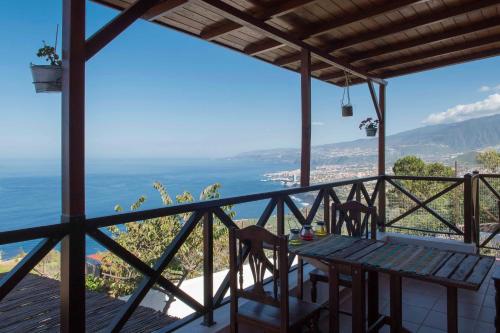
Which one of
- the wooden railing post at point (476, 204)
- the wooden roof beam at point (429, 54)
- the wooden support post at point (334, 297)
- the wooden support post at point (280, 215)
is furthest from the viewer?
the wooden railing post at point (476, 204)

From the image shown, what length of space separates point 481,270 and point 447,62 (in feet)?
12.2

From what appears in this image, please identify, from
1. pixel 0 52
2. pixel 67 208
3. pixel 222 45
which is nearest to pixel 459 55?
pixel 222 45

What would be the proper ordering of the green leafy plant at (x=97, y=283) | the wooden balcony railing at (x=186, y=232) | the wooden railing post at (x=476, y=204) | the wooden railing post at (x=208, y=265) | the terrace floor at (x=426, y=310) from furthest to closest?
the green leafy plant at (x=97, y=283) → the wooden railing post at (x=476, y=204) → the terrace floor at (x=426, y=310) → the wooden railing post at (x=208, y=265) → the wooden balcony railing at (x=186, y=232)

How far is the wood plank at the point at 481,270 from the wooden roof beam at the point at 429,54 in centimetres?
304

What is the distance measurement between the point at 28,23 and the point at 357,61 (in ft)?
76.8

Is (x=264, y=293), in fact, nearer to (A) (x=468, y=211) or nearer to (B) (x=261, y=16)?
(B) (x=261, y=16)

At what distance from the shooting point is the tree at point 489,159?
47.4 feet

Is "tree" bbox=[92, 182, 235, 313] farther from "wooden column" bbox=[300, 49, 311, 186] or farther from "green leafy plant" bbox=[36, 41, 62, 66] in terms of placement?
"green leafy plant" bbox=[36, 41, 62, 66]

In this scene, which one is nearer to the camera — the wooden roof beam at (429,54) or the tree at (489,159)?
the wooden roof beam at (429,54)

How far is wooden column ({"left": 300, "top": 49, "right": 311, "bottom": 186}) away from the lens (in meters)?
3.77

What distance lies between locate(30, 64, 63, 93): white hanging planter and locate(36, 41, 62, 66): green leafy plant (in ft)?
0.38

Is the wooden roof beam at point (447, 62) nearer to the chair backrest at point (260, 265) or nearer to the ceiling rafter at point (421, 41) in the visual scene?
the ceiling rafter at point (421, 41)

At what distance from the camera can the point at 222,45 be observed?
148 inches

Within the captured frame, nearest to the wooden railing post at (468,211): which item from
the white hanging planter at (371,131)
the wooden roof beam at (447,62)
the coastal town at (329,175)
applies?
the coastal town at (329,175)
